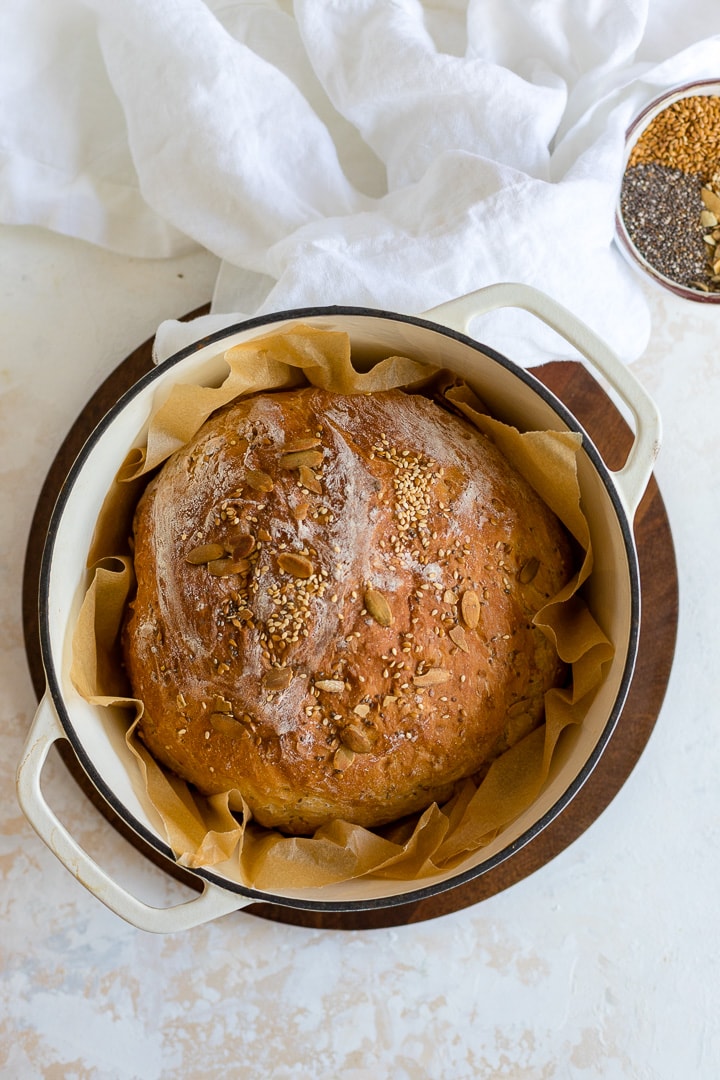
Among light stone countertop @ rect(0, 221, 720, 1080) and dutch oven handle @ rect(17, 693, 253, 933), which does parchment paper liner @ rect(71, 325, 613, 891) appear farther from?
light stone countertop @ rect(0, 221, 720, 1080)

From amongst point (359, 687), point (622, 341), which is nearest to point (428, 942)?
point (359, 687)

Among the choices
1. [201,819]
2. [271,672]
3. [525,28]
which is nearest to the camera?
[271,672]

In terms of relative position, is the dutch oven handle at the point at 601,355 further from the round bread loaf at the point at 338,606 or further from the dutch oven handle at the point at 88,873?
the dutch oven handle at the point at 88,873

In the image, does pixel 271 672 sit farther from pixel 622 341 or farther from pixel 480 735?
pixel 622 341

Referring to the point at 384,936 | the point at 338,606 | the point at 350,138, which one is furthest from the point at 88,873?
the point at 350,138

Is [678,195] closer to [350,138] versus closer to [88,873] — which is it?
[350,138]
